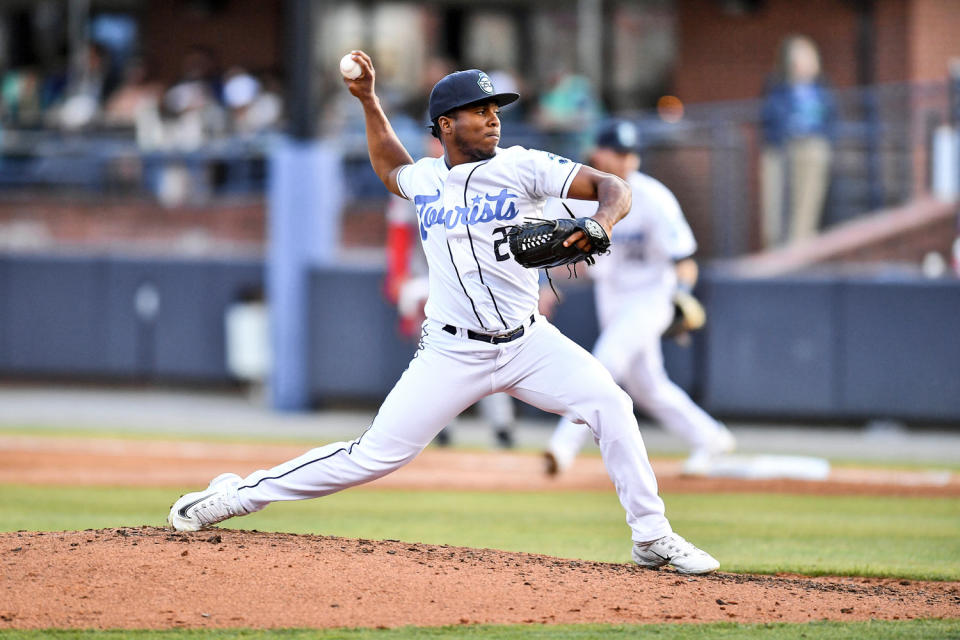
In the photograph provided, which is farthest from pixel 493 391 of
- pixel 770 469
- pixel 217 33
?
pixel 217 33

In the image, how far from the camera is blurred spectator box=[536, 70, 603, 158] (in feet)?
44.7

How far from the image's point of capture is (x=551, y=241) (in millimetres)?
4906

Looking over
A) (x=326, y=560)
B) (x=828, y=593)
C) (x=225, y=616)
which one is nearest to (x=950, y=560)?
(x=828, y=593)

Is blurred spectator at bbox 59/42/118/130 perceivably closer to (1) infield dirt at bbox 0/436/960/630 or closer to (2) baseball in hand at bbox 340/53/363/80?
(2) baseball in hand at bbox 340/53/363/80

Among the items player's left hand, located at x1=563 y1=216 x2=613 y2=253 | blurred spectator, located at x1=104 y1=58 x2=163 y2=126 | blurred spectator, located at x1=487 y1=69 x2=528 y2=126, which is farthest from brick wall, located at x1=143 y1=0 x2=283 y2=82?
player's left hand, located at x1=563 y1=216 x2=613 y2=253

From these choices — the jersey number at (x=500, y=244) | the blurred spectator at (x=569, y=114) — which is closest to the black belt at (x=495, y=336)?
the jersey number at (x=500, y=244)

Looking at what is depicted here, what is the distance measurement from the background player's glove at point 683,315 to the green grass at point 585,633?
14.5ft

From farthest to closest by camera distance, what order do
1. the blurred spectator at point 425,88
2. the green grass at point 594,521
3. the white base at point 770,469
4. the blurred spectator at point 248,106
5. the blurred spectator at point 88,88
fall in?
the blurred spectator at point 88,88 < the blurred spectator at point 248,106 < the blurred spectator at point 425,88 < the white base at point 770,469 < the green grass at point 594,521

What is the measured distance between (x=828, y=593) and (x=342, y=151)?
34.8 feet

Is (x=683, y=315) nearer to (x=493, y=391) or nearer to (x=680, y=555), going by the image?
(x=680, y=555)

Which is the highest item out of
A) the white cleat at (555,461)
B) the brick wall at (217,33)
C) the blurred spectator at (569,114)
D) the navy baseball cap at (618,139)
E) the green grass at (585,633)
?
the brick wall at (217,33)

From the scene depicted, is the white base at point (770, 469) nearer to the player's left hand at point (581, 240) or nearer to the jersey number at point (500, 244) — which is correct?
the jersey number at point (500, 244)

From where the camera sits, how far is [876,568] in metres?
6.25

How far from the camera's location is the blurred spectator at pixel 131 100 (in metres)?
16.8
